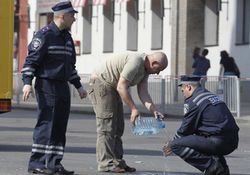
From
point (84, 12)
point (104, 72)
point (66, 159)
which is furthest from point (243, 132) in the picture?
point (84, 12)

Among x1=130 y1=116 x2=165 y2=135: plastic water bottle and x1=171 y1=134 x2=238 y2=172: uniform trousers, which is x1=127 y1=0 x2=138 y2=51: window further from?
x1=171 y1=134 x2=238 y2=172: uniform trousers

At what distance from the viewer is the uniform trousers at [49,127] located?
8.96m

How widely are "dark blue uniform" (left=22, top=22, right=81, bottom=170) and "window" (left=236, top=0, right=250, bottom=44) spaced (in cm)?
1954

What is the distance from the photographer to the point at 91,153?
11977 millimetres

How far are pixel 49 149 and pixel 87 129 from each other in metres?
8.89

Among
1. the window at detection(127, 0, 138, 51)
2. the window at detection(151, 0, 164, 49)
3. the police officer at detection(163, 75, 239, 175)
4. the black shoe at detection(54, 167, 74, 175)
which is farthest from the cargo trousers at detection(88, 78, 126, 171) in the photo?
the window at detection(127, 0, 138, 51)

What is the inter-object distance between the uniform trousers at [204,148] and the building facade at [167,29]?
18.7 metres

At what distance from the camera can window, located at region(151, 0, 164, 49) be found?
33.4m

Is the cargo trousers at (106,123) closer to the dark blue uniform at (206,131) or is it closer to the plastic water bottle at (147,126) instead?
the plastic water bottle at (147,126)

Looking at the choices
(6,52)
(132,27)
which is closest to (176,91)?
(6,52)

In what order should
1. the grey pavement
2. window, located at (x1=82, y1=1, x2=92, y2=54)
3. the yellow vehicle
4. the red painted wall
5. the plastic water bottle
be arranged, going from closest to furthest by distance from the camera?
the plastic water bottle, the grey pavement, the yellow vehicle, window, located at (x1=82, y1=1, x2=92, y2=54), the red painted wall

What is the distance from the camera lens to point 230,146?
8695 millimetres

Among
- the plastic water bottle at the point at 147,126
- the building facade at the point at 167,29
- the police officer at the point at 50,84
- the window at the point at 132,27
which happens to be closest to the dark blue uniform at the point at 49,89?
the police officer at the point at 50,84

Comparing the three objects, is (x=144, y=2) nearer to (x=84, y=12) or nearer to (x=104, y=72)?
(x=84, y=12)
